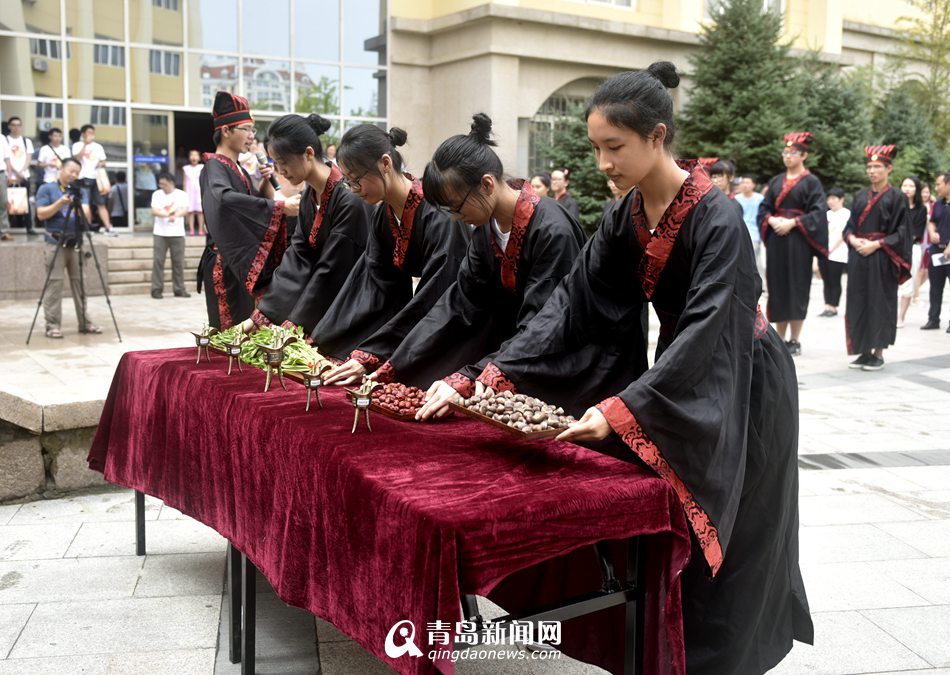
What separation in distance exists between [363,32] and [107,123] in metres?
4.70

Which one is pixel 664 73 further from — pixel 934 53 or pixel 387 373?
pixel 934 53

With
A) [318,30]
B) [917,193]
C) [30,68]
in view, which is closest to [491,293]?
[917,193]

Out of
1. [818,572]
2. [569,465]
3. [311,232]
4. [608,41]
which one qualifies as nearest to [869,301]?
[818,572]

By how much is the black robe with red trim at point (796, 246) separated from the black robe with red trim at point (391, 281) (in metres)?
5.50

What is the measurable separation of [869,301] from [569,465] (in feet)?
22.7

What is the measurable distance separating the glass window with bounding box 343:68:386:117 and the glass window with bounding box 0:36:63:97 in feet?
15.5

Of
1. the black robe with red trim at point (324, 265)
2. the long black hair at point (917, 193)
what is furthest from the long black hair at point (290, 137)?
the long black hair at point (917, 193)

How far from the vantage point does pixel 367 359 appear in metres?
3.45

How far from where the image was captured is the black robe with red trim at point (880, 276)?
8469 millimetres

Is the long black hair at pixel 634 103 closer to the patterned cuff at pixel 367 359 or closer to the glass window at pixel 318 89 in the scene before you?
the patterned cuff at pixel 367 359

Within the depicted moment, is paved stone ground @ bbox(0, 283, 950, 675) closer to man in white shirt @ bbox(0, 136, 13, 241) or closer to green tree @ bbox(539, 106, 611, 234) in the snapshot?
man in white shirt @ bbox(0, 136, 13, 241)

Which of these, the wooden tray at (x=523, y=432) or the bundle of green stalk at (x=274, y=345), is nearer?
the wooden tray at (x=523, y=432)

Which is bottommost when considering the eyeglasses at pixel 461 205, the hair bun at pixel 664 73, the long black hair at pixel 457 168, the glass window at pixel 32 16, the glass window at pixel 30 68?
the eyeglasses at pixel 461 205

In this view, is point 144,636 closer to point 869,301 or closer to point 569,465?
point 569,465
